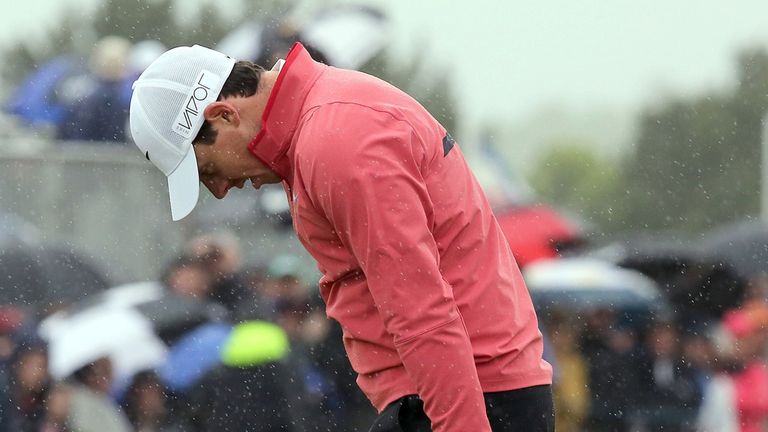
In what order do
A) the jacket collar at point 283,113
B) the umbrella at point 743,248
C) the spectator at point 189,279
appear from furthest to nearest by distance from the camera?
the umbrella at point 743,248 → the spectator at point 189,279 → the jacket collar at point 283,113

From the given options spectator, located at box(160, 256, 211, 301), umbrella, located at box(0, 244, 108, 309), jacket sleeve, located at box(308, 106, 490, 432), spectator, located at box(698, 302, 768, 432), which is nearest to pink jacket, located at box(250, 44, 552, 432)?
jacket sleeve, located at box(308, 106, 490, 432)

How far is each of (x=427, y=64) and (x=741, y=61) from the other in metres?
3.41

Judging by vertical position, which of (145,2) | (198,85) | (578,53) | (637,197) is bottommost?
(637,197)

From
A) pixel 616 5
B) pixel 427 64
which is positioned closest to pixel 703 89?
pixel 616 5

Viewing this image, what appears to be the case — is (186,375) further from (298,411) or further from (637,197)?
(637,197)

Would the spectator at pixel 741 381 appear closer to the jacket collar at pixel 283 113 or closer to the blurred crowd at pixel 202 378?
the blurred crowd at pixel 202 378

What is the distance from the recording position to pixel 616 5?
1055 cm

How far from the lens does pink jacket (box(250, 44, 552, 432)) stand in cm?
222

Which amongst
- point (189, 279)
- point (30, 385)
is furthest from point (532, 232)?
point (30, 385)

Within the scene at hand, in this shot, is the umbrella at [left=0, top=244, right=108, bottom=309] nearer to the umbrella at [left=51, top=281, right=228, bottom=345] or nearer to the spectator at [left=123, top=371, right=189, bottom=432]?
the umbrella at [left=51, top=281, right=228, bottom=345]

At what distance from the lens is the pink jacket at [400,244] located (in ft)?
7.29

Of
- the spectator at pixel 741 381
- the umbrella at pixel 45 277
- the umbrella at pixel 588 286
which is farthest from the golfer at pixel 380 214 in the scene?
the umbrella at pixel 588 286

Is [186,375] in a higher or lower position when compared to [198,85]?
lower

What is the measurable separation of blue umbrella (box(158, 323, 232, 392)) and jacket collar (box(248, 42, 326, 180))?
257cm
